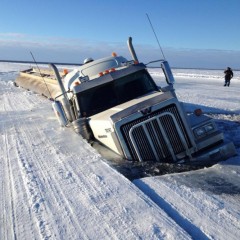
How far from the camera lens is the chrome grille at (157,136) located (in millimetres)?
7211

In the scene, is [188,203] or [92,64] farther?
[92,64]

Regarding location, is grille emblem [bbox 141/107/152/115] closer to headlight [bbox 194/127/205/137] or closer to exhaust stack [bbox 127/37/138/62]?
headlight [bbox 194/127/205/137]

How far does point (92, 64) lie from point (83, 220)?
20.4 feet

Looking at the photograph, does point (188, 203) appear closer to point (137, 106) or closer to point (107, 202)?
point (107, 202)

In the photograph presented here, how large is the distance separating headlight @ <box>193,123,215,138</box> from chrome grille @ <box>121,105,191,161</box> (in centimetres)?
26

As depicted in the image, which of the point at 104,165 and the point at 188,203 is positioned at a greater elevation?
the point at 104,165

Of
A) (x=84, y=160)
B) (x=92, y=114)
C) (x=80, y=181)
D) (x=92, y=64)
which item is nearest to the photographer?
(x=80, y=181)

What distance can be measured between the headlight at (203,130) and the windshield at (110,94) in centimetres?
207

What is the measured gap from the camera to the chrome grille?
23.7ft

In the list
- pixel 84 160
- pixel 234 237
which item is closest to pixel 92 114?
pixel 84 160

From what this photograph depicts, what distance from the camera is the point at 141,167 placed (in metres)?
7.16

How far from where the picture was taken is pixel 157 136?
23.7 ft

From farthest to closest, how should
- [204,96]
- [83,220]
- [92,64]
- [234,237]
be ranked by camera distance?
1. [204,96]
2. [92,64]
3. [83,220]
4. [234,237]

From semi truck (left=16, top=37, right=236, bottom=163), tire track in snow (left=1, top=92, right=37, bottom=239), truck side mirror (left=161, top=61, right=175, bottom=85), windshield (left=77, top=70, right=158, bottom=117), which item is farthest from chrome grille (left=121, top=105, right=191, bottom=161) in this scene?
tire track in snow (left=1, top=92, right=37, bottom=239)
